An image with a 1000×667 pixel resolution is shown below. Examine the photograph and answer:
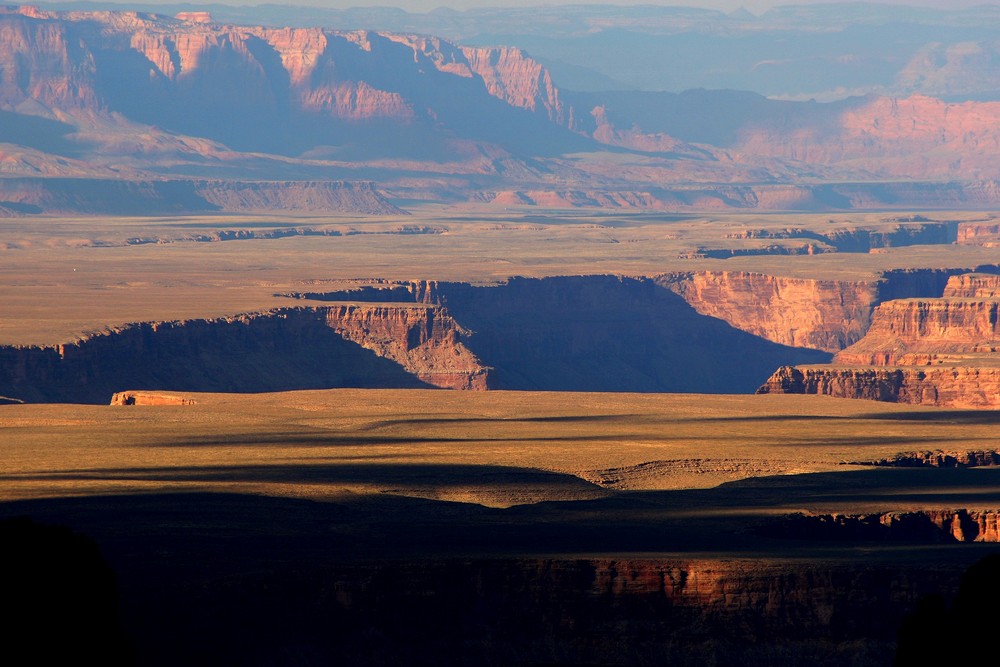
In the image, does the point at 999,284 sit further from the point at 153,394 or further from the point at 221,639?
the point at 221,639

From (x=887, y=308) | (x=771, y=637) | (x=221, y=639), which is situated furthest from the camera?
(x=887, y=308)

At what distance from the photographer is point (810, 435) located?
80500 mm

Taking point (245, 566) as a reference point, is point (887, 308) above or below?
above

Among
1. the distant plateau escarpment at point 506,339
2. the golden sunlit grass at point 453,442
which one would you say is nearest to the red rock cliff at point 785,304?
the distant plateau escarpment at point 506,339

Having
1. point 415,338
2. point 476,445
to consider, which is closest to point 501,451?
point 476,445

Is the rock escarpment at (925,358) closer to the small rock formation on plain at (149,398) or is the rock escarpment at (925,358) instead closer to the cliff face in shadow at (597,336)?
the cliff face in shadow at (597,336)

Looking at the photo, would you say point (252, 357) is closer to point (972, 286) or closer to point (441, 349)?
point (441, 349)

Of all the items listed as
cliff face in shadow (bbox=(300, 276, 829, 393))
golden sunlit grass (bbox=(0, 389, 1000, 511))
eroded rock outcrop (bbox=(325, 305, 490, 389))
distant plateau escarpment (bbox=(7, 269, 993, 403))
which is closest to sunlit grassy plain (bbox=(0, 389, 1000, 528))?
golden sunlit grass (bbox=(0, 389, 1000, 511))

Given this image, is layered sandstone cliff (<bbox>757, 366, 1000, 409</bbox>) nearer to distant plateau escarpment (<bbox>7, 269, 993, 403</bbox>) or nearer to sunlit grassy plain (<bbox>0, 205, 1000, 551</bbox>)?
distant plateau escarpment (<bbox>7, 269, 993, 403</bbox>)

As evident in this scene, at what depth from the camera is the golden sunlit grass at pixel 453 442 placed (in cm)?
6247

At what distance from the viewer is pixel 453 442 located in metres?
75.1

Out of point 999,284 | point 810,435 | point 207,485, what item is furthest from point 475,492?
point 999,284

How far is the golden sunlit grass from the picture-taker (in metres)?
62.5

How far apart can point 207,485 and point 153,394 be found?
33791mm
